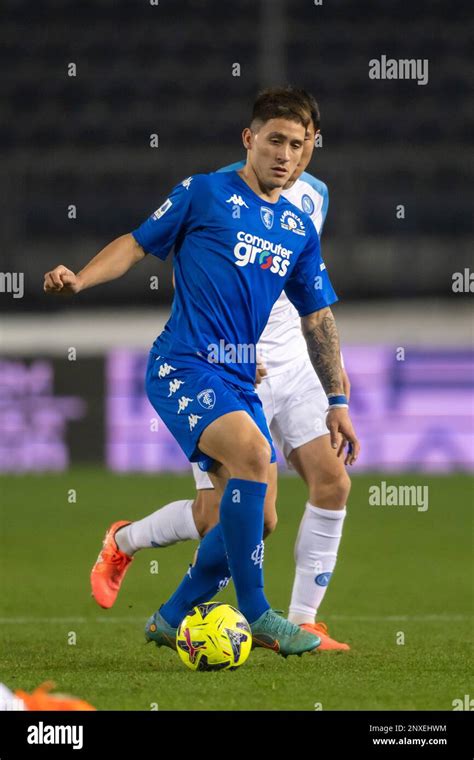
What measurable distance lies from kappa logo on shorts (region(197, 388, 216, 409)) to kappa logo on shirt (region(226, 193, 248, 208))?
0.72m

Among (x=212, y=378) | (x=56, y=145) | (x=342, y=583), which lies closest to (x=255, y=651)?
(x=212, y=378)

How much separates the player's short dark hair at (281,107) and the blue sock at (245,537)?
130 cm

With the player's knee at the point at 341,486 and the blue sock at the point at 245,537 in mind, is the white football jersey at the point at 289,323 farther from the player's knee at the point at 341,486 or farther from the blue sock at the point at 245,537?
the blue sock at the point at 245,537

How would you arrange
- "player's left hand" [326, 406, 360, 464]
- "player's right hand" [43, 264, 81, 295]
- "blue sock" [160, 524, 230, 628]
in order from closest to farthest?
"player's right hand" [43, 264, 81, 295] < "blue sock" [160, 524, 230, 628] < "player's left hand" [326, 406, 360, 464]

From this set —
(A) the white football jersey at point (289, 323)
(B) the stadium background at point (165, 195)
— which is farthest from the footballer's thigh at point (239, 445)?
(B) the stadium background at point (165, 195)

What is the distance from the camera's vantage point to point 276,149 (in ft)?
16.7

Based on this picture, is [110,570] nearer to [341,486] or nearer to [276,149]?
[341,486]

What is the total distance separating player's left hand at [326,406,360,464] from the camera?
5309mm

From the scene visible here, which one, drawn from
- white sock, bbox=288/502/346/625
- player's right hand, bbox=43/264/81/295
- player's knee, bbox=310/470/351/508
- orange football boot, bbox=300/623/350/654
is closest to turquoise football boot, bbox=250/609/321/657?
orange football boot, bbox=300/623/350/654

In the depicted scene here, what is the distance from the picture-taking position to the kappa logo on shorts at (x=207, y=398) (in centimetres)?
489

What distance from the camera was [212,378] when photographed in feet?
16.3

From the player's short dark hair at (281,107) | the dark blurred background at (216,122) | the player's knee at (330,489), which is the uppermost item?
the dark blurred background at (216,122)

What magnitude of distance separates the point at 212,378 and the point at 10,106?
13835 mm

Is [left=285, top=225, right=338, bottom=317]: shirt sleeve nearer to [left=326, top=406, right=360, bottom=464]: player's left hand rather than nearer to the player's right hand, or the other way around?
[left=326, top=406, right=360, bottom=464]: player's left hand
